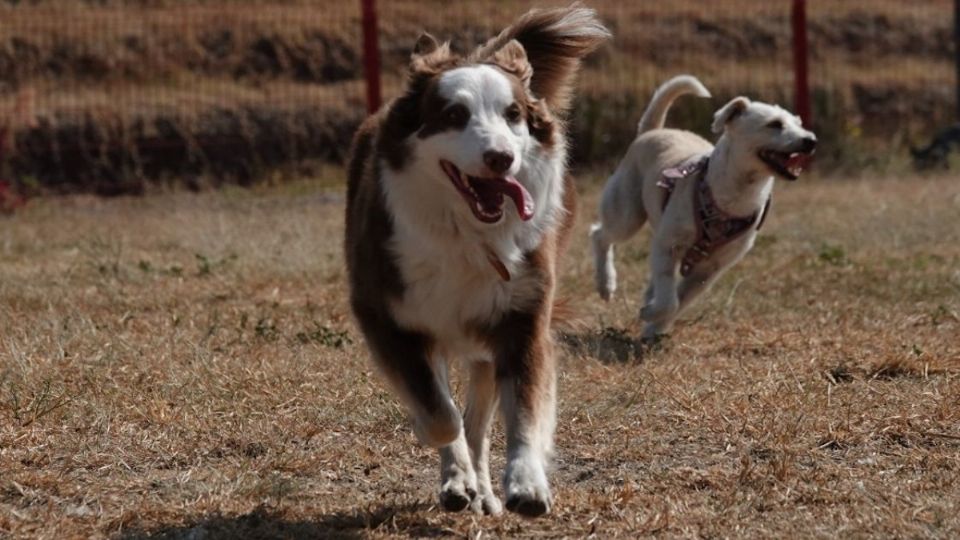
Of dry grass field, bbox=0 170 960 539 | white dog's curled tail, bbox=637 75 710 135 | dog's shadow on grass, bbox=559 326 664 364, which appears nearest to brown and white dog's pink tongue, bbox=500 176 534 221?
dry grass field, bbox=0 170 960 539

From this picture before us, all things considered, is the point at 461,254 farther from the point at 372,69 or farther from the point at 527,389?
the point at 372,69

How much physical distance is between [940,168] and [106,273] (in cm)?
738

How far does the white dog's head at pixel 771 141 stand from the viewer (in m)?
7.10

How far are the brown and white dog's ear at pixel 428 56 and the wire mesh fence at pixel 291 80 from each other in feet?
26.8

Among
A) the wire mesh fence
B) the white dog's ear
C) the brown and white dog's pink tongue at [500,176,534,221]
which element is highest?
the brown and white dog's pink tongue at [500,176,534,221]

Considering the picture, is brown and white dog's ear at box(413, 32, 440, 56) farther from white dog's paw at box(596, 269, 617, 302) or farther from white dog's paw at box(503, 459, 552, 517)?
white dog's paw at box(596, 269, 617, 302)

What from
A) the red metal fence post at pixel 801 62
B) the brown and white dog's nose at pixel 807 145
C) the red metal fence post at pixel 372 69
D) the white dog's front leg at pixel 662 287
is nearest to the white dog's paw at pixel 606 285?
the white dog's front leg at pixel 662 287

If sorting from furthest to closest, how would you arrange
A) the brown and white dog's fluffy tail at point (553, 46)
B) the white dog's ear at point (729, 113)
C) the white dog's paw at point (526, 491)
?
the white dog's ear at point (729, 113)
the brown and white dog's fluffy tail at point (553, 46)
the white dog's paw at point (526, 491)

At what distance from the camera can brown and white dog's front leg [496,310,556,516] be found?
4059 mm

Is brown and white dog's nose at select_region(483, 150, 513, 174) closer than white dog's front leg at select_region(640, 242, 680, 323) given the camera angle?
Yes

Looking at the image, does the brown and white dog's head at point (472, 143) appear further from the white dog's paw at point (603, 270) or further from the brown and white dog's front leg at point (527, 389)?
the white dog's paw at point (603, 270)

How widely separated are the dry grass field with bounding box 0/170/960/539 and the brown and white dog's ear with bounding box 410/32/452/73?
1138mm

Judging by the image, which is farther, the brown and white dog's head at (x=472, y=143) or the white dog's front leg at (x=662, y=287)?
the white dog's front leg at (x=662, y=287)

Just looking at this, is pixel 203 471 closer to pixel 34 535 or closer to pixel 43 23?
pixel 34 535
